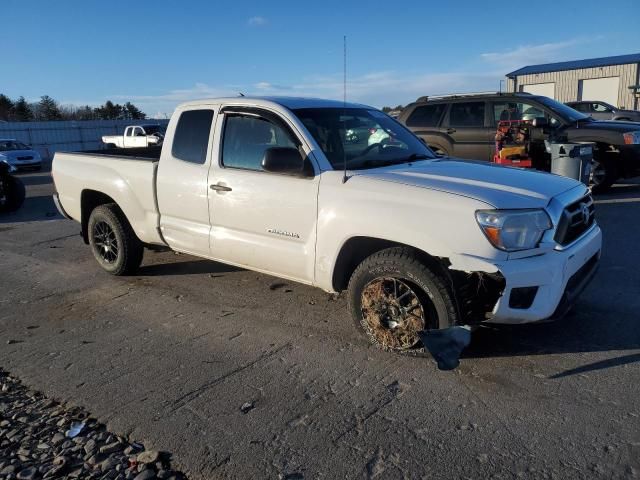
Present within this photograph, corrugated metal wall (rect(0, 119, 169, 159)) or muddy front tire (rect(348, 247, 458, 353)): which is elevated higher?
corrugated metal wall (rect(0, 119, 169, 159))

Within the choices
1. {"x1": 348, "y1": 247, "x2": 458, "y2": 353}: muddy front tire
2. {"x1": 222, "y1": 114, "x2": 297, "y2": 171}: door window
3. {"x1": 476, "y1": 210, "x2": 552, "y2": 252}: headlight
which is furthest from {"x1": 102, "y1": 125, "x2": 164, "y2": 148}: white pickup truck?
{"x1": 476, "y1": 210, "x2": 552, "y2": 252}: headlight

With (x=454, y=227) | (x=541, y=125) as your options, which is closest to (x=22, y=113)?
(x=541, y=125)

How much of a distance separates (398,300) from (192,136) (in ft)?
8.56

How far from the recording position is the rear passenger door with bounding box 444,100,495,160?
10086mm

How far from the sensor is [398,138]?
503 centimetres

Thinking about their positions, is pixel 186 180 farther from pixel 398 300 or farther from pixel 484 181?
pixel 484 181

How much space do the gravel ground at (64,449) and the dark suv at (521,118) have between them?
8.03m

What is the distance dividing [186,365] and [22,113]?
6582 cm

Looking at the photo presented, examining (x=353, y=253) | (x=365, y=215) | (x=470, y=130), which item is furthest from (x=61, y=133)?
(x=365, y=215)

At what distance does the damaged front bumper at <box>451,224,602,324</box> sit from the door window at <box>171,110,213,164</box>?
280cm

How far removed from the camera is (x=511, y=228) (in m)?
3.37

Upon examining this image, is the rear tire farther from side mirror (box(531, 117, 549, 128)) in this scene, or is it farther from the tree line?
the tree line

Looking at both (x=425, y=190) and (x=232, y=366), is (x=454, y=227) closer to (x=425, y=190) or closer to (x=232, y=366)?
(x=425, y=190)

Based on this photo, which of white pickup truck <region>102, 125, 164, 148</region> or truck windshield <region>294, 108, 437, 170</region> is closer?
truck windshield <region>294, 108, 437, 170</region>
